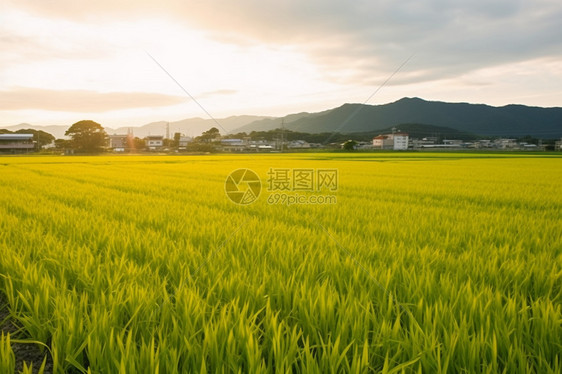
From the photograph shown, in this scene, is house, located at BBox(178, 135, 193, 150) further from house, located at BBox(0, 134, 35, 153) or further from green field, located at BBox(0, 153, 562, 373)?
green field, located at BBox(0, 153, 562, 373)

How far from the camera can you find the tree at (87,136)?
52.7 meters

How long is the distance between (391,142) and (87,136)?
2665 inches

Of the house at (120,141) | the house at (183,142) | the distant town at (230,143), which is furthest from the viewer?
the house at (120,141)

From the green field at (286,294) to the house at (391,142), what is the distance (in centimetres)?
7882

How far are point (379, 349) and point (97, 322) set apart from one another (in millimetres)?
1479

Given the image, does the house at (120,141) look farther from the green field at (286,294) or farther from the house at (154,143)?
the green field at (286,294)

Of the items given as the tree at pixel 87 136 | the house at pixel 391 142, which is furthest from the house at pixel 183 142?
the house at pixel 391 142

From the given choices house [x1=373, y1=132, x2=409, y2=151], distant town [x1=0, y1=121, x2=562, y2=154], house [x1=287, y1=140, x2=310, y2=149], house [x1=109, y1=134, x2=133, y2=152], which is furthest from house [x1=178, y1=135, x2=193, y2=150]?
house [x1=373, y1=132, x2=409, y2=151]

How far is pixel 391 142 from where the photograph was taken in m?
85.9

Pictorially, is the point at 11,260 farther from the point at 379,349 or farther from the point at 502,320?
the point at 502,320

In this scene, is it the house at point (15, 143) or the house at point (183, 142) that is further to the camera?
the house at point (183, 142)

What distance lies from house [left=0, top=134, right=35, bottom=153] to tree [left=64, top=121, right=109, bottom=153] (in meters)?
12.4

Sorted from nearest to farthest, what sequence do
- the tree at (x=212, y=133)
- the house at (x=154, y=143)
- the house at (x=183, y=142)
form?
the tree at (x=212, y=133) → the house at (x=183, y=142) → the house at (x=154, y=143)

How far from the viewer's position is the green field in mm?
1553
